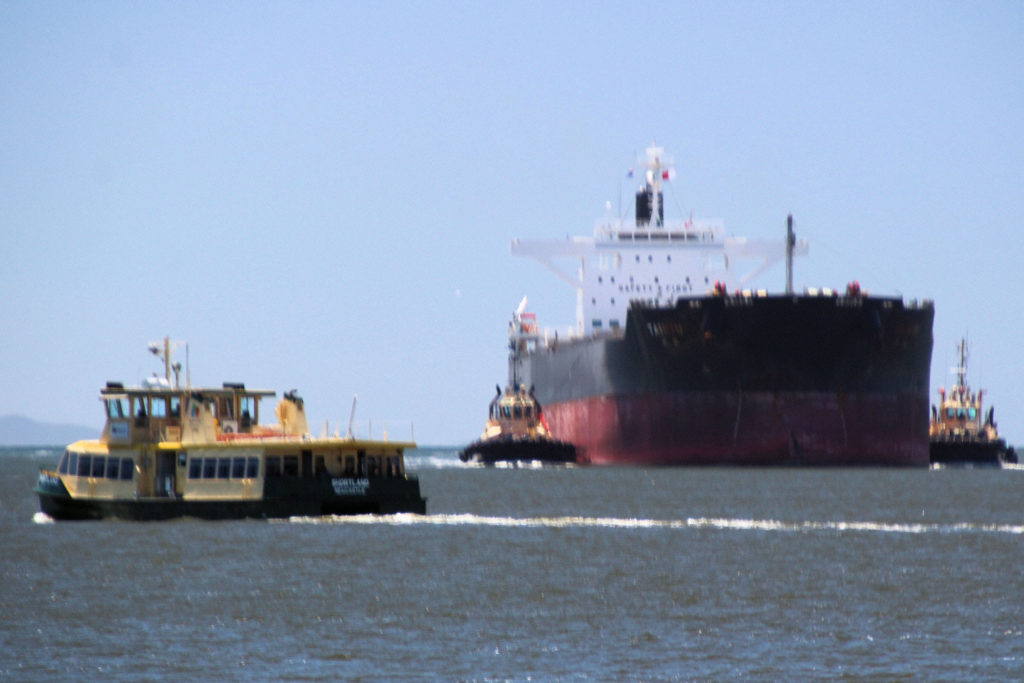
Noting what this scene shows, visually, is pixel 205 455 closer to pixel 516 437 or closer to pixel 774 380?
pixel 774 380

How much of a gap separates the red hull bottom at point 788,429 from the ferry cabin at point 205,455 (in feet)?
91.6

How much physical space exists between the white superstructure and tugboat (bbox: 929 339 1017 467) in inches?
456

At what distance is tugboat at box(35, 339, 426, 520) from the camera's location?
29078 millimetres

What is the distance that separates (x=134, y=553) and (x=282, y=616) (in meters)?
6.71

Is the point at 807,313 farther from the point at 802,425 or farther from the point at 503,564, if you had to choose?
the point at 503,564

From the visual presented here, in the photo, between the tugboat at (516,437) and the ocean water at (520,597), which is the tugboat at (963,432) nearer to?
the tugboat at (516,437)

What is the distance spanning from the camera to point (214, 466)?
29094mm

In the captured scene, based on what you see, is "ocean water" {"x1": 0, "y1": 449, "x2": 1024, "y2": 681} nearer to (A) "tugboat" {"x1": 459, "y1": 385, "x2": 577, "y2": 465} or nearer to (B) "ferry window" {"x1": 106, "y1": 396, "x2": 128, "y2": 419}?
(B) "ferry window" {"x1": 106, "y1": 396, "x2": 128, "y2": 419}

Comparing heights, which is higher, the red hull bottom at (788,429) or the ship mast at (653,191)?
the ship mast at (653,191)

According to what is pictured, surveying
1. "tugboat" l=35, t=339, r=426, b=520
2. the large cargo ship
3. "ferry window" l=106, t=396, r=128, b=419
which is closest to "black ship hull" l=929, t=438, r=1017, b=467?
the large cargo ship

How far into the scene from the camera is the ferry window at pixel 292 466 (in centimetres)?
2946

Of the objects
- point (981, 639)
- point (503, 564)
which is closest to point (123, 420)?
point (503, 564)

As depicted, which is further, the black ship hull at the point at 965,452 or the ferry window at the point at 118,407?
the black ship hull at the point at 965,452

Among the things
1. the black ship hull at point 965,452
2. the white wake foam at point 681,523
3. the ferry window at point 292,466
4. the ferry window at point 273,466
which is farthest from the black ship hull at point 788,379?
the ferry window at point 273,466
